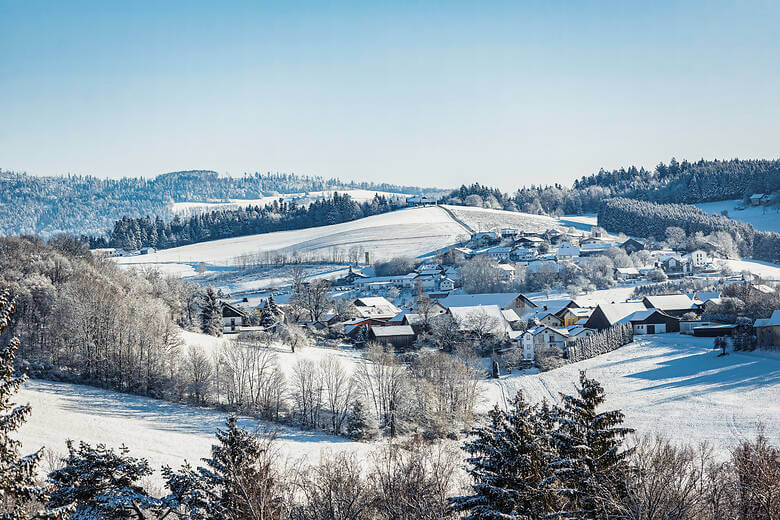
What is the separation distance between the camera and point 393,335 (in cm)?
5628

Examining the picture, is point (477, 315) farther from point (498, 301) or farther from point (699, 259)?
point (699, 259)

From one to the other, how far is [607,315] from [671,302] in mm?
7352

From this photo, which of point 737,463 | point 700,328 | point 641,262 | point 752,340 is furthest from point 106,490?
point 641,262

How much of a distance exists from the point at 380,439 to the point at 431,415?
3.43m

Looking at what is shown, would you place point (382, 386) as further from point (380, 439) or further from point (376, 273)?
point (376, 273)

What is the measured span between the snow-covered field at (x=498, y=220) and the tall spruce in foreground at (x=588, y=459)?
368 ft

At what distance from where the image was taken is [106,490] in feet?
47.2

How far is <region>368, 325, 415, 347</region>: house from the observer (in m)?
55.6

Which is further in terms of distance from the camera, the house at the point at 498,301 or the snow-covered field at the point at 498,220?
the snow-covered field at the point at 498,220

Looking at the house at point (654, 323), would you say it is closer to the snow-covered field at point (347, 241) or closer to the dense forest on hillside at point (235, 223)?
the snow-covered field at point (347, 241)

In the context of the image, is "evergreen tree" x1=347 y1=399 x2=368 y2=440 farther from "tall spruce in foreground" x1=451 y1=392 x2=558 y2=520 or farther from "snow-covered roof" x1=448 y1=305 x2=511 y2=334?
"snow-covered roof" x1=448 y1=305 x2=511 y2=334

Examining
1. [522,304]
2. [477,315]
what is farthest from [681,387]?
[522,304]

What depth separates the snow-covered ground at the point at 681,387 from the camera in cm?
2780

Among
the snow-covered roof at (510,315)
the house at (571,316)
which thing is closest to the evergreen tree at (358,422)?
the snow-covered roof at (510,315)
